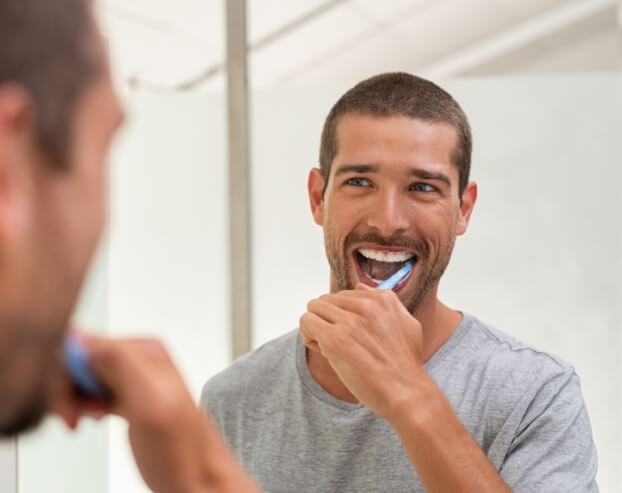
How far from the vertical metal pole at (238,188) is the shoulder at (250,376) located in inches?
27.7

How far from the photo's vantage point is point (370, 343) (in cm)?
78

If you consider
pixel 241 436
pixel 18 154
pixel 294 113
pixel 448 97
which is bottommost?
pixel 241 436

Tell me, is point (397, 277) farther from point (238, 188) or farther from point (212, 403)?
point (238, 188)

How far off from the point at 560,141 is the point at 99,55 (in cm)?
148

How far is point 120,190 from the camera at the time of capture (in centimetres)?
180

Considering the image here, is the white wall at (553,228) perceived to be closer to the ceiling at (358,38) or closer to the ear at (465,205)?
the ceiling at (358,38)

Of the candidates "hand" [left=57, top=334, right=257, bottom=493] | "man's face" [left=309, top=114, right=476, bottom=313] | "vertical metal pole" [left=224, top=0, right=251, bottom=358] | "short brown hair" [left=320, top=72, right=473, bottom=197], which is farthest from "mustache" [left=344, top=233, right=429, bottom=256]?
"vertical metal pole" [left=224, top=0, right=251, bottom=358]

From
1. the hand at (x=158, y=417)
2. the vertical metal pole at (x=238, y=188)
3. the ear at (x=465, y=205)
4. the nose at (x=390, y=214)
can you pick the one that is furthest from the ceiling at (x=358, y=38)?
the hand at (x=158, y=417)

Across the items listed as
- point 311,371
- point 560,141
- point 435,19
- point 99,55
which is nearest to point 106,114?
point 99,55

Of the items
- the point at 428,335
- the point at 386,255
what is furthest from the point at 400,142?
the point at 428,335

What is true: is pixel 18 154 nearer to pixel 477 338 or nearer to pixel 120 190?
pixel 477 338

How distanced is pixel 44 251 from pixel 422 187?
0.73 metres

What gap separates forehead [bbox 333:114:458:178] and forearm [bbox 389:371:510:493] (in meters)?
0.34

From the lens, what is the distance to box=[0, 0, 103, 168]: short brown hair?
27cm
